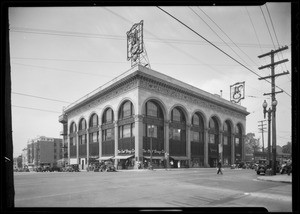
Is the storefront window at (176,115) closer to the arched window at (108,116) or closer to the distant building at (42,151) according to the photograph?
the arched window at (108,116)

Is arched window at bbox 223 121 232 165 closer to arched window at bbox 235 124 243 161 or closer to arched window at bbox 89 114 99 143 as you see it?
arched window at bbox 235 124 243 161

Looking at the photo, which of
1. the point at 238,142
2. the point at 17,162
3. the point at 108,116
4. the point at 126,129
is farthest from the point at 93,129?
the point at 17,162

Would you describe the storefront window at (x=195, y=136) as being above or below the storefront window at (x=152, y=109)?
below

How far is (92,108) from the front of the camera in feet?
144

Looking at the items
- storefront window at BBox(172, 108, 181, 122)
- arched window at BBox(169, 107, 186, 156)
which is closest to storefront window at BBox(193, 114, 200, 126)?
arched window at BBox(169, 107, 186, 156)

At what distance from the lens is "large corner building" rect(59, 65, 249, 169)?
3688 centimetres

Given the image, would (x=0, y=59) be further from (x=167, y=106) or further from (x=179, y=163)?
(x=179, y=163)

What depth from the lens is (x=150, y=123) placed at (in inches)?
1515

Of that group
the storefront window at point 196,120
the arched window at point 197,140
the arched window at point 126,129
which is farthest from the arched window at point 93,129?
the storefront window at point 196,120

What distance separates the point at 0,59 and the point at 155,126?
37015mm

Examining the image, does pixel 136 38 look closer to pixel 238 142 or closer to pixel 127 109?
pixel 127 109

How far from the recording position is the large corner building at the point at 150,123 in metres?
36.9

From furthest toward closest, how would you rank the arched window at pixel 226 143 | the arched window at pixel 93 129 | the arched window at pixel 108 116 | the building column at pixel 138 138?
the arched window at pixel 226 143
the arched window at pixel 93 129
the arched window at pixel 108 116
the building column at pixel 138 138
